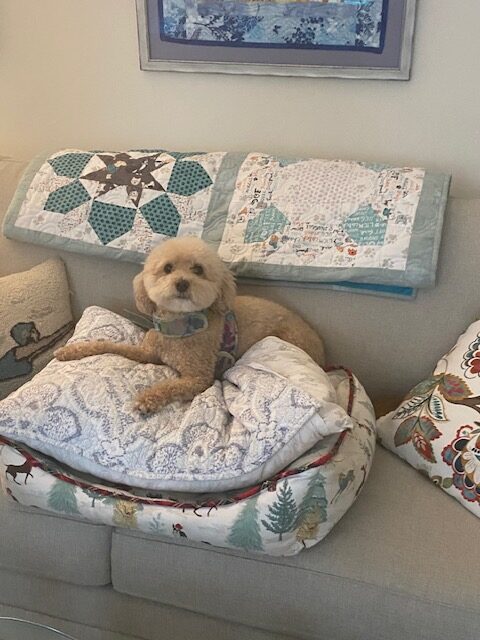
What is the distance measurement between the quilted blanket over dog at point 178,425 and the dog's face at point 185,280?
0.18 m

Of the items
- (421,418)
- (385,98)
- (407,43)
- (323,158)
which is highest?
(407,43)

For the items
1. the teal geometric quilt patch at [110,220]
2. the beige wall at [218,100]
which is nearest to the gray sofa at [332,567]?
the beige wall at [218,100]

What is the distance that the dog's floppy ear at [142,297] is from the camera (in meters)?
1.61

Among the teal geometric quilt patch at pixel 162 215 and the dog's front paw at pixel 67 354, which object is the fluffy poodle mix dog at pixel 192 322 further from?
the teal geometric quilt patch at pixel 162 215

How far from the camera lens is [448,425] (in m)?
1.46

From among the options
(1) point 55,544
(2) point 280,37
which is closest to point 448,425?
(1) point 55,544

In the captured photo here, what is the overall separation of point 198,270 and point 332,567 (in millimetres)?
683

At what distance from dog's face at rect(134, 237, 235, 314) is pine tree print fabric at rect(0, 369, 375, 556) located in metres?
0.41

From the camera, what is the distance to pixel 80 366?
4.99 feet

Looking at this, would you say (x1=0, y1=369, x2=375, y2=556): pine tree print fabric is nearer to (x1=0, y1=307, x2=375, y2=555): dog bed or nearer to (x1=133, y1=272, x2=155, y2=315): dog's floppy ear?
(x1=0, y1=307, x2=375, y2=555): dog bed

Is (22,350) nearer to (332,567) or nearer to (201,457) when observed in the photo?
(201,457)

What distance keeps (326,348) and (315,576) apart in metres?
0.63

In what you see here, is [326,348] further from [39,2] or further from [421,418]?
[39,2]

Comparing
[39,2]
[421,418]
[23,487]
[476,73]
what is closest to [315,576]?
[421,418]
